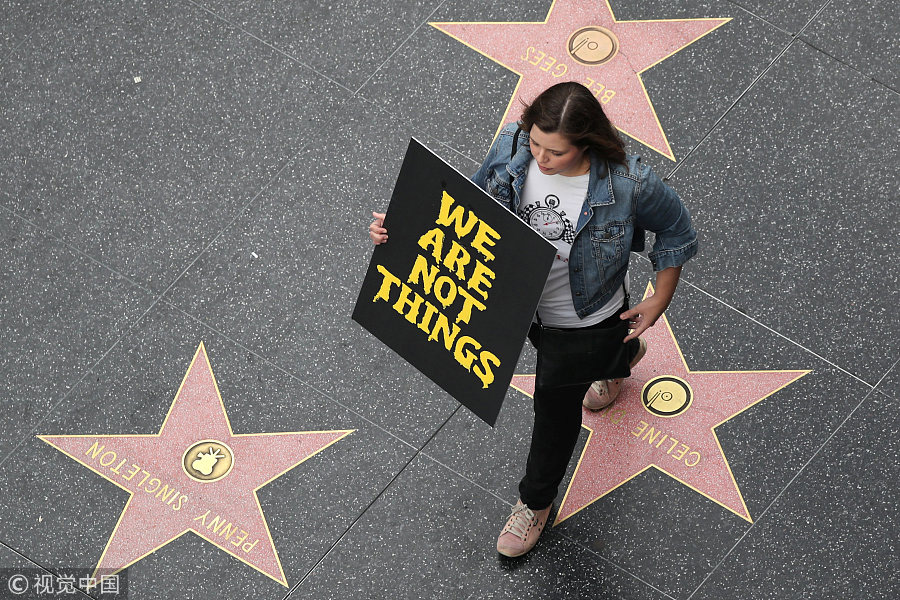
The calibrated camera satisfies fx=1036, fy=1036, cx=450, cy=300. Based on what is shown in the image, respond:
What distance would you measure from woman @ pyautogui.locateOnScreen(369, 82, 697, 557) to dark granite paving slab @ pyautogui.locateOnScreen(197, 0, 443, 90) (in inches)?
66.3

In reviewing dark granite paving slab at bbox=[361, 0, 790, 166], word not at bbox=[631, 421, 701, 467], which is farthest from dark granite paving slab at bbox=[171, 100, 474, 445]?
word not at bbox=[631, 421, 701, 467]

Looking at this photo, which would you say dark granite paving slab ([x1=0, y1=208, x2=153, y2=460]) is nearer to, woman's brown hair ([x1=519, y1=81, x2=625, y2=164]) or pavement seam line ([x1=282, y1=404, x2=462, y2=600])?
pavement seam line ([x1=282, y1=404, x2=462, y2=600])

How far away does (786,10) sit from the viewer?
13.2 ft

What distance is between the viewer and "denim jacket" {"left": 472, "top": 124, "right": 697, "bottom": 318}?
2.35 metres

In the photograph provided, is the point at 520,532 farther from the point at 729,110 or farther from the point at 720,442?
the point at 729,110

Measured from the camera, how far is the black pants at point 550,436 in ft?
8.90

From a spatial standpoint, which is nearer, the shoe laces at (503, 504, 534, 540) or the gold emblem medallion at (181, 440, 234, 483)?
the shoe laces at (503, 504, 534, 540)

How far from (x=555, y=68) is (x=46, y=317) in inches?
81.5

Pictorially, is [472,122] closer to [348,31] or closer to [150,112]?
[348,31]

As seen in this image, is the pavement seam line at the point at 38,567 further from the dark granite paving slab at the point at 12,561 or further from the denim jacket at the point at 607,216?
the denim jacket at the point at 607,216

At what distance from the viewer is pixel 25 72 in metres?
4.11

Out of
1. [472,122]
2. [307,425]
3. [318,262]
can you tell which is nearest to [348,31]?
[472,122]

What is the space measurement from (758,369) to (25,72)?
3006 millimetres

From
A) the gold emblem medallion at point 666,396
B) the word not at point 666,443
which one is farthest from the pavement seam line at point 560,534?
the gold emblem medallion at point 666,396
